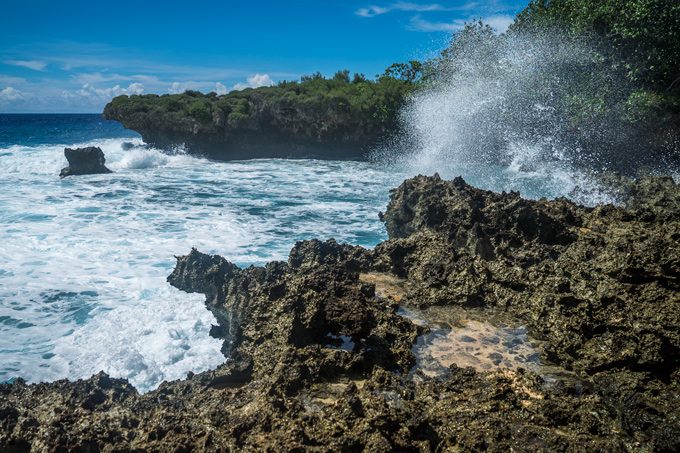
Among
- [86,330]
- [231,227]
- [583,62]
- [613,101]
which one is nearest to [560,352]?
[86,330]

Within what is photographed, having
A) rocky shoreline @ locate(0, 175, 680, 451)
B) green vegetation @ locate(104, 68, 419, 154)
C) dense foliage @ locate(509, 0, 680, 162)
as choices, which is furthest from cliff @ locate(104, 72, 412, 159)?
rocky shoreline @ locate(0, 175, 680, 451)

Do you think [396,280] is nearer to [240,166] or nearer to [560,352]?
[560,352]

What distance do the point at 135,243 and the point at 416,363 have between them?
1022 cm

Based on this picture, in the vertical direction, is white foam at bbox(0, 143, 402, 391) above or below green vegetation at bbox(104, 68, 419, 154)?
below

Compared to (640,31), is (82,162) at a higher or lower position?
lower

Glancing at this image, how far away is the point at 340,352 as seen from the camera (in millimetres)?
4555

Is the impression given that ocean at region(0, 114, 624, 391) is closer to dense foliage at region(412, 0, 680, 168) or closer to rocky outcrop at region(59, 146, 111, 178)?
rocky outcrop at region(59, 146, 111, 178)

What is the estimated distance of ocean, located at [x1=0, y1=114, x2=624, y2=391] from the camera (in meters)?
7.45

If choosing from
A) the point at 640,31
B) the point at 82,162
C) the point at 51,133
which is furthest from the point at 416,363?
the point at 51,133

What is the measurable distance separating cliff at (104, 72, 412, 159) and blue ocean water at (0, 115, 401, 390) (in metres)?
6.06

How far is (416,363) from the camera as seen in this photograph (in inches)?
183

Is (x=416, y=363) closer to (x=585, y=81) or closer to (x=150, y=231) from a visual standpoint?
(x=150, y=231)

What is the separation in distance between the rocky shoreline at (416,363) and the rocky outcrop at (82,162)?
791 inches

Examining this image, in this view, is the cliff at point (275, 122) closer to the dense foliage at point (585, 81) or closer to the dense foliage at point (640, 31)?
the dense foliage at point (585, 81)
